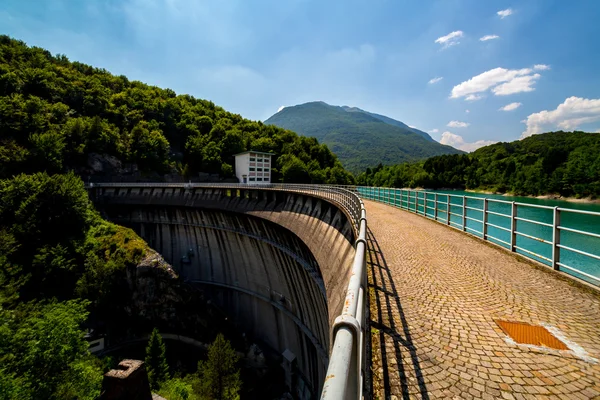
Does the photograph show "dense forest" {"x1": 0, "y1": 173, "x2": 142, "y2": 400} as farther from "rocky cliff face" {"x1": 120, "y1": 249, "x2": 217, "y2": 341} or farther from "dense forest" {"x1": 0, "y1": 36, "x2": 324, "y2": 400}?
"rocky cliff face" {"x1": 120, "y1": 249, "x2": 217, "y2": 341}

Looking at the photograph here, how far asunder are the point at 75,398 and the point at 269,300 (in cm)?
1364

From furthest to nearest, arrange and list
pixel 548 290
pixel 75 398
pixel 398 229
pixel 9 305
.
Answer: pixel 9 305
pixel 75 398
pixel 398 229
pixel 548 290

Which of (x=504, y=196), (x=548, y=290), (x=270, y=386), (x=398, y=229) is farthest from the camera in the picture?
(x=504, y=196)

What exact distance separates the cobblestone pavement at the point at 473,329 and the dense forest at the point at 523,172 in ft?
203

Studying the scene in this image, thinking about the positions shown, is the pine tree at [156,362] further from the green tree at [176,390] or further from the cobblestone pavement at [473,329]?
the cobblestone pavement at [473,329]

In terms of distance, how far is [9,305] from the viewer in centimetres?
1789

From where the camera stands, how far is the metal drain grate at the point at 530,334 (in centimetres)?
322

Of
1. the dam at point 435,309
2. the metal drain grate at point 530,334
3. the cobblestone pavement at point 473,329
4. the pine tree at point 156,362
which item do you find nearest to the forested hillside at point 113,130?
the pine tree at point 156,362

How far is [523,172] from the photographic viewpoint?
6281 centimetres

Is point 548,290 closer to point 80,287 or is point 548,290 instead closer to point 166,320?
point 166,320

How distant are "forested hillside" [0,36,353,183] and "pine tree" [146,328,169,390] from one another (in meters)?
35.3

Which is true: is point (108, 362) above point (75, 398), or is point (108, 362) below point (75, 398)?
below

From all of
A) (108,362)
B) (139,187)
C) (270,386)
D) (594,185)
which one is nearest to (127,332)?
(108,362)

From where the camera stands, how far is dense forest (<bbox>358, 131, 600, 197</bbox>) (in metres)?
48.6
